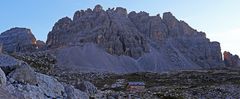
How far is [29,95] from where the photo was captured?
1861 centimetres

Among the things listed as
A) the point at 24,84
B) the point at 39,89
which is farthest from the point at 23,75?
the point at 39,89

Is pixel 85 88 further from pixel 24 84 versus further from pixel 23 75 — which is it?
pixel 24 84

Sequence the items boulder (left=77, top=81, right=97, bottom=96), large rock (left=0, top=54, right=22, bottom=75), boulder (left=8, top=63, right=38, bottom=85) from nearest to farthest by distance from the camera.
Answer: boulder (left=8, top=63, right=38, bottom=85), large rock (left=0, top=54, right=22, bottom=75), boulder (left=77, top=81, right=97, bottom=96)

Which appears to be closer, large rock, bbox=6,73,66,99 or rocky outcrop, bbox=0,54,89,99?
rocky outcrop, bbox=0,54,89,99

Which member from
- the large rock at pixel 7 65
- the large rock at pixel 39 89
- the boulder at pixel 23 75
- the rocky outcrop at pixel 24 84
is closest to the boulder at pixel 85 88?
the large rock at pixel 39 89

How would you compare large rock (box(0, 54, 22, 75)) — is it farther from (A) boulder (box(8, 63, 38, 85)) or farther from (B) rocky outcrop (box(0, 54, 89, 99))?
(A) boulder (box(8, 63, 38, 85))

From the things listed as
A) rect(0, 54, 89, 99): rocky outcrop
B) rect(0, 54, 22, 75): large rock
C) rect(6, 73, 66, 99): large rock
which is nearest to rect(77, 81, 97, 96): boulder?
rect(6, 73, 66, 99): large rock

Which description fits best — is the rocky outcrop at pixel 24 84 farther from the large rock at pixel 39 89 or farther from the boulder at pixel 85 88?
the boulder at pixel 85 88

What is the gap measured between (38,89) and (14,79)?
141cm


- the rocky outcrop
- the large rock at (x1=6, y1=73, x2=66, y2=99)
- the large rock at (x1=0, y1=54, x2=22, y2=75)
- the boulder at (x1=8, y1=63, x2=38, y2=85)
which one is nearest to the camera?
the rocky outcrop

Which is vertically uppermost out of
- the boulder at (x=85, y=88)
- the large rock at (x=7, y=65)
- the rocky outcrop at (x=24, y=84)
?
the large rock at (x=7, y=65)

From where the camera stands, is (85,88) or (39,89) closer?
(39,89)

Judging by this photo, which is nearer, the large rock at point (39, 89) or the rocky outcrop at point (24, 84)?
the rocky outcrop at point (24, 84)

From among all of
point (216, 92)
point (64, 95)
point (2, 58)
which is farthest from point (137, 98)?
point (2, 58)
